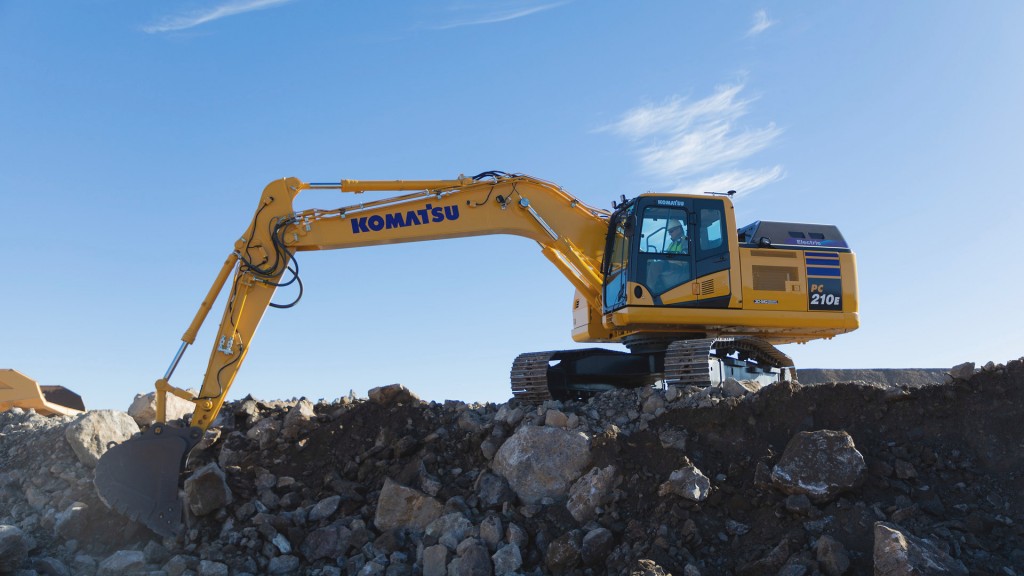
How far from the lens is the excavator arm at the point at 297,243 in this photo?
970cm

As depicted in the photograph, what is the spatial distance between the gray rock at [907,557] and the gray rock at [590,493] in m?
2.66

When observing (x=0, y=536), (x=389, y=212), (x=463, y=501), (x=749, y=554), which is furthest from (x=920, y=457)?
(x=0, y=536)

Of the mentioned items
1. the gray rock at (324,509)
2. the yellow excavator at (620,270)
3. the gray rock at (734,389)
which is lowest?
the gray rock at (324,509)

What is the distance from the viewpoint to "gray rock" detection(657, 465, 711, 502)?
338 inches

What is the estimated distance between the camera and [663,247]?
38.2 feet

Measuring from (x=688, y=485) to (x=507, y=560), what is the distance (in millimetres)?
1905

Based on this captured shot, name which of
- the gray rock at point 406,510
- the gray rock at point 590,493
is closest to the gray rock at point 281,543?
the gray rock at point 406,510

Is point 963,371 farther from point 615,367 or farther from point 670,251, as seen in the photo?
point 615,367

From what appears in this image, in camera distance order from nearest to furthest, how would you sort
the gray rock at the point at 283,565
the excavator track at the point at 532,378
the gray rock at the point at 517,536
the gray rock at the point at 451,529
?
the gray rock at the point at 517,536, the gray rock at the point at 451,529, the gray rock at the point at 283,565, the excavator track at the point at 532,378

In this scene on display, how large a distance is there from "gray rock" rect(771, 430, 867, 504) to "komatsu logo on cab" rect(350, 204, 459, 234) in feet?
17.0

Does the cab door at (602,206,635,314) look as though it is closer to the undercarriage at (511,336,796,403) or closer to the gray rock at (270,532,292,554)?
the undercarriage at (511,336,796,403)

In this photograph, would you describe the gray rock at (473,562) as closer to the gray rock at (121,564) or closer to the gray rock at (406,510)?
the gray rock at (406,510)

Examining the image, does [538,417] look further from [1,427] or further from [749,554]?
[1,427]

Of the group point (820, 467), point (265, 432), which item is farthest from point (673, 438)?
point (265, 432)
